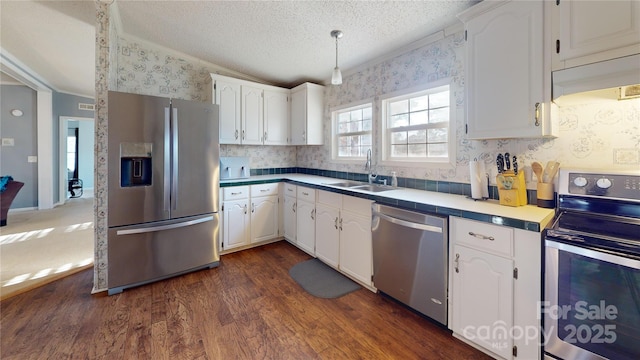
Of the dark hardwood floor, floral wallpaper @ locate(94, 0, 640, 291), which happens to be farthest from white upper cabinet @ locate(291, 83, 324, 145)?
the dark hardwood floor

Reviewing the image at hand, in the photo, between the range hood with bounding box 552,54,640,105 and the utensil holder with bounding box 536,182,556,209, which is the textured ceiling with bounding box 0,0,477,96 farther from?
the utensil holder with bounding box 536,182,556,209

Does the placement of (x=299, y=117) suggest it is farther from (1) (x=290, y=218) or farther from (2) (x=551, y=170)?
(2) (x=551, y=170)

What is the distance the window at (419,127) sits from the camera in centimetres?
250

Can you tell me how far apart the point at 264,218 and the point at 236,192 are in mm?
538

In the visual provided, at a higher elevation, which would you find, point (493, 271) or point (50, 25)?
point (50, 25)

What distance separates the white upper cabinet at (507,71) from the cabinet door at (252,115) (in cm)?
264

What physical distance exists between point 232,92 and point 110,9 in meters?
1.38

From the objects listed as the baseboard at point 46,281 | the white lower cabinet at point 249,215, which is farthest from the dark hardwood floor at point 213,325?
the white lower cabinet at point 249,215

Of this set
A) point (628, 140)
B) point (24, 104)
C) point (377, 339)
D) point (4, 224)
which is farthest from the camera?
point (24, 104)

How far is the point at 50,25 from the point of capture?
2861mm

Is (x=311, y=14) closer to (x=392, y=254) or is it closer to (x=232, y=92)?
(x=232, y=92)

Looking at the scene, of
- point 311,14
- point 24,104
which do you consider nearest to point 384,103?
point 311,14

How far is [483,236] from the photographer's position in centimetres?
159

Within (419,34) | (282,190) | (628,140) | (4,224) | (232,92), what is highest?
(419,34)
